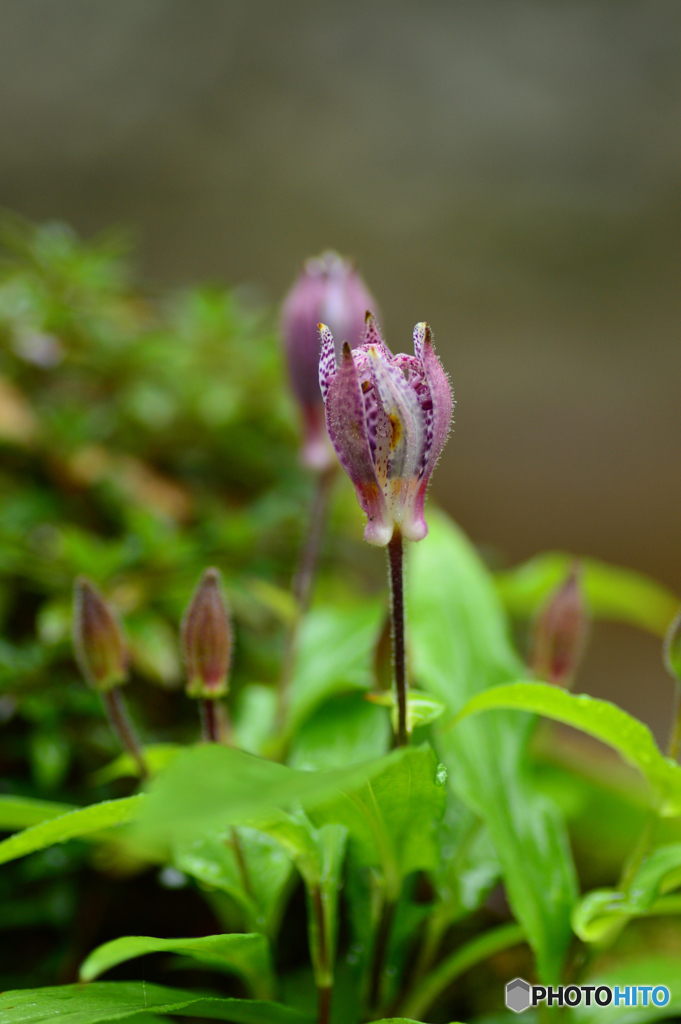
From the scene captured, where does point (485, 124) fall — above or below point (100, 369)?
above

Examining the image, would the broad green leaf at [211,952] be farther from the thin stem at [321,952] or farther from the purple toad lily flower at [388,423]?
the purple toad lily flower at [388,423]

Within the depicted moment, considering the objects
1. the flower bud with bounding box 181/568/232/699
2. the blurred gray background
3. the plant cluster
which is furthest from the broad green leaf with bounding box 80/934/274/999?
the blurred gray background

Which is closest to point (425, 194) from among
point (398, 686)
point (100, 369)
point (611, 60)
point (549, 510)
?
point (611, 60)

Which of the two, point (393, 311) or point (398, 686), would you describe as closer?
point (398, 686)

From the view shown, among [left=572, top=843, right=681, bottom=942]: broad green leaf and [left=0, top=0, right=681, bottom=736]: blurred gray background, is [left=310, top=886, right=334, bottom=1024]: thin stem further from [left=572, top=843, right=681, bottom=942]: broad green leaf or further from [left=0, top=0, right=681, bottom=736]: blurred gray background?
[left=0, top=0, right=681, bottom=736]: blurred gray background

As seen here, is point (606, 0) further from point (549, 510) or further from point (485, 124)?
point (549, 510)

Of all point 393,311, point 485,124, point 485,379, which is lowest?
point 485,379

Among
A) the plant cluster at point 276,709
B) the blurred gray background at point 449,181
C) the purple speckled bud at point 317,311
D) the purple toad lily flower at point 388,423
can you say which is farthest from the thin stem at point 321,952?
the blurred gray background at point 449,181
